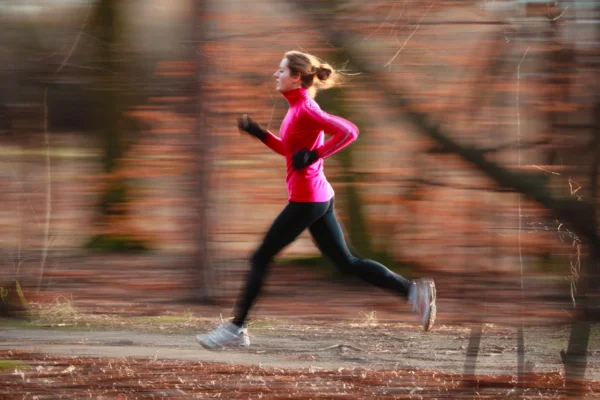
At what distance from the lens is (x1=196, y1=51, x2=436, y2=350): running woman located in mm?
4906

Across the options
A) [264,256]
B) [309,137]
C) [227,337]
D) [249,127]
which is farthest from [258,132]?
[227,337]

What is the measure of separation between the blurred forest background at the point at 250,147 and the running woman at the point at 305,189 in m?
1.93

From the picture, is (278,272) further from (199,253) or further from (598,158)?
(598,158)

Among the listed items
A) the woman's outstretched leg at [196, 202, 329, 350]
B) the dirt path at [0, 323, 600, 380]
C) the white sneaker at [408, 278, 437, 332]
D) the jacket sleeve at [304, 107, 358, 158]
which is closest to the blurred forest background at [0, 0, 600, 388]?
the dirt path at [0, 323, 600, 380]

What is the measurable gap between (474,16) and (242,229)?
8.01ft

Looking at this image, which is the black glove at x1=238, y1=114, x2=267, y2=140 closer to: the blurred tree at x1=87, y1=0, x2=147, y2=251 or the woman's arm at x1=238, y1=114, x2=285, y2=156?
the woman's arm at x1=238, y1=114, x2=285, y2=156

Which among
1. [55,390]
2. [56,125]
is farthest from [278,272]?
[55,390]

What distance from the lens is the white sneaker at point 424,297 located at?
5344 millimetres

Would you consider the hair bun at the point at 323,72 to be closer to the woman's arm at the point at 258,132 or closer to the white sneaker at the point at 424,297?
the woman's arm at the point at 258,132

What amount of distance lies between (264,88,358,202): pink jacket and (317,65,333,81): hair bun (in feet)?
0.46

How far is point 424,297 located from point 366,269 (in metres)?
0.38

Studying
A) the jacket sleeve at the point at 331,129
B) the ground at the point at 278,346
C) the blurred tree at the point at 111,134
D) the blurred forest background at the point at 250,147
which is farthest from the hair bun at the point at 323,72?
the blurred tree at the point at 111,134

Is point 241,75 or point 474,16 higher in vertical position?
point 474,16

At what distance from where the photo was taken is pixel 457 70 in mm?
7035
